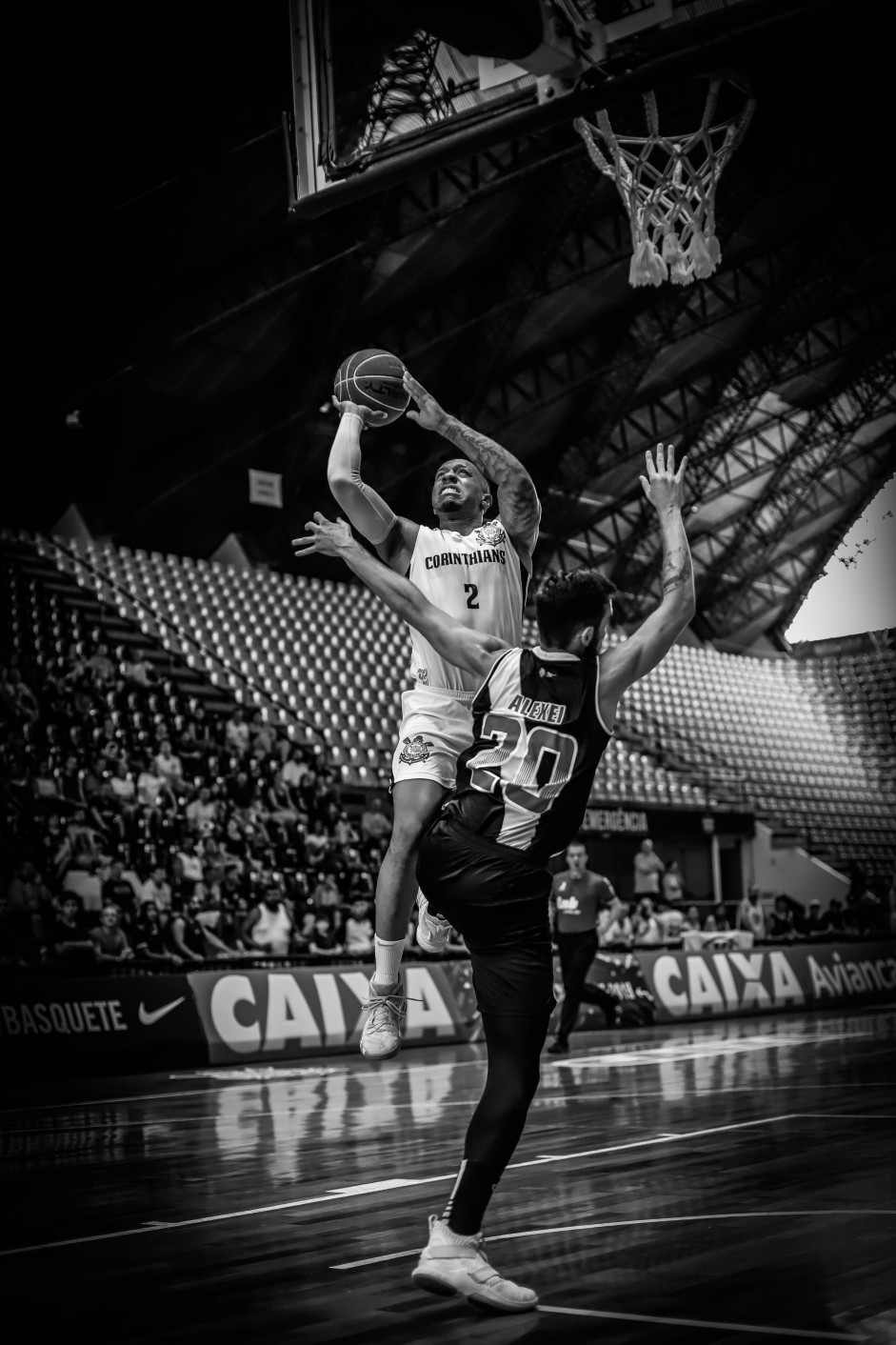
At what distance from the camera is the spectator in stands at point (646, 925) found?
20009 millimetres

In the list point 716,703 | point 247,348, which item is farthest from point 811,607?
point 247,348

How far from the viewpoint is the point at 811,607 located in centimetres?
3781

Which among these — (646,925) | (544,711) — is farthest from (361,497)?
(646,925)

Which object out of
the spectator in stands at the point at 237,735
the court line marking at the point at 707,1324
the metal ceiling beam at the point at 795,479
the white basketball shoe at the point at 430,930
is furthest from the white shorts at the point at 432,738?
the metal ceiling beam at the point at 795,479

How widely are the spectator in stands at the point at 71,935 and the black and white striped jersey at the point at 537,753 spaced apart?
9.41m

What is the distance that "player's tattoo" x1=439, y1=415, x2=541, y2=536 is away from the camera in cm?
549

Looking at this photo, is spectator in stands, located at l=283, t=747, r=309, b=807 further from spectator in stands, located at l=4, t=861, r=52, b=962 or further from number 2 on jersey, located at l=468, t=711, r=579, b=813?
number 2 on jersey, located at l=468, t=711, r=579, b=813

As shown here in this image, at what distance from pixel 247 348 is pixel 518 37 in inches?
699

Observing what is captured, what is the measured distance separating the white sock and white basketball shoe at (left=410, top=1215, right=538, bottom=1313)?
1.56 m

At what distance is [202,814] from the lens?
1764cm

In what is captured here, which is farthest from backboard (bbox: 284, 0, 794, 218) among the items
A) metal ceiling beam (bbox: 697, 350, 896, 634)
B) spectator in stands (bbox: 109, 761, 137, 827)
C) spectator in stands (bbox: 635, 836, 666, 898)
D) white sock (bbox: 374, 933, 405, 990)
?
metal ceiling beam (bbox: 697, 350, 896, 634)

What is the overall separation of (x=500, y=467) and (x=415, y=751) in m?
1.15

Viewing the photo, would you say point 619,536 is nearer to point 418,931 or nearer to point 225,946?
point 225,946

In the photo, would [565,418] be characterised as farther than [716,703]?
No
